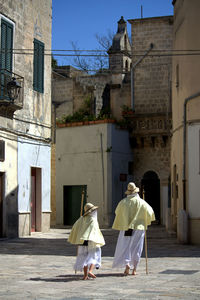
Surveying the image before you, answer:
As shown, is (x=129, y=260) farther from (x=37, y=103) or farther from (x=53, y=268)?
(x=37, y=103)

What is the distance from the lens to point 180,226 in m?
17.6

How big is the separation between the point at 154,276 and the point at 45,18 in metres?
14.5

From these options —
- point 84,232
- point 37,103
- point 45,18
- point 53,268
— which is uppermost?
point 45,18

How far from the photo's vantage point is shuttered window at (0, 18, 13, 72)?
18.9 m

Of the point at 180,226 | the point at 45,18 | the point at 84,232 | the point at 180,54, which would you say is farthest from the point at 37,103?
the point at 84,232

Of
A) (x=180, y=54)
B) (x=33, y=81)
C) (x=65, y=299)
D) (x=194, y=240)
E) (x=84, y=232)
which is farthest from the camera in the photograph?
(x=33, y=81)

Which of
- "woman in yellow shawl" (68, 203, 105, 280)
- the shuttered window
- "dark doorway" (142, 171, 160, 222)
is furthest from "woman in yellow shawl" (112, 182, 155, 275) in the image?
"dark doorway" (142, 171, 160, 222)

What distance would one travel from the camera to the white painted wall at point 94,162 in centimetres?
2836

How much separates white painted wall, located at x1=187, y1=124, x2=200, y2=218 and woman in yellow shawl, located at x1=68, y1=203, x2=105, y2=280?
7683mm

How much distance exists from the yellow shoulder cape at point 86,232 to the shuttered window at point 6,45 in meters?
9.68

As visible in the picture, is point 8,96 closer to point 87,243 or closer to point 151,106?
point 87,243

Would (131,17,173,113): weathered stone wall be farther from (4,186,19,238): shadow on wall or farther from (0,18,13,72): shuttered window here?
(4,186,19,238): shadow on wall

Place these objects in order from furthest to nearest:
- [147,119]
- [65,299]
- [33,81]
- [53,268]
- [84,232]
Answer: [147,119], [33,81], [53,268], [84,232], [65,299]

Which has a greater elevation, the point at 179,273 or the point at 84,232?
the point at 84,232
